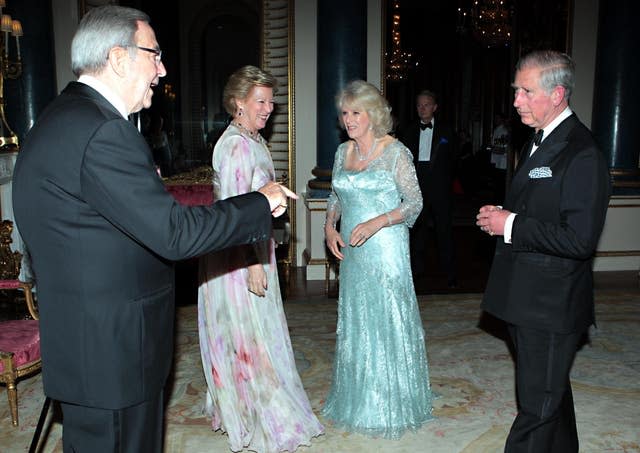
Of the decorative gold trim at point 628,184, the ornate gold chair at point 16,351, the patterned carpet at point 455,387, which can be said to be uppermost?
the decorative gold trim at point 628,184

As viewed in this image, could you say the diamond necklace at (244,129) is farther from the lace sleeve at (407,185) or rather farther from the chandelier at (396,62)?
the chandelier at (396,62)

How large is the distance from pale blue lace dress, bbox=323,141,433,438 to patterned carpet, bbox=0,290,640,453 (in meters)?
0.16

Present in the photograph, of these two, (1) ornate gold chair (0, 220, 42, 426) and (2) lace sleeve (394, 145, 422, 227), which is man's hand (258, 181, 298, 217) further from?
(1) ornate gold chair (0, 220, 42, 426)

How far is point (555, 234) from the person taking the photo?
2295 millimetres

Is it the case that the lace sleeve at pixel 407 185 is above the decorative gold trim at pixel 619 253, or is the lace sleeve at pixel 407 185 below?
above

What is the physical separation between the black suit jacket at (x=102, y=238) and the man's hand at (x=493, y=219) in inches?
41.9

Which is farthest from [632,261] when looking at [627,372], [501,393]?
[501,393]

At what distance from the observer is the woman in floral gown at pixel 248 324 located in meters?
3.01

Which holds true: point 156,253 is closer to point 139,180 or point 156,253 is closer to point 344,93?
point 139,180

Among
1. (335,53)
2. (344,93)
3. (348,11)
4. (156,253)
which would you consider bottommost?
(156,253)

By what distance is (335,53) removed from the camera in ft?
20.7

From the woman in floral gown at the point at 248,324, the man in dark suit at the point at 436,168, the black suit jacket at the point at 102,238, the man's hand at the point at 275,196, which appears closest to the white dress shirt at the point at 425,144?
the man in dark suit at the point at 436,168

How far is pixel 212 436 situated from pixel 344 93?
6.46 ft

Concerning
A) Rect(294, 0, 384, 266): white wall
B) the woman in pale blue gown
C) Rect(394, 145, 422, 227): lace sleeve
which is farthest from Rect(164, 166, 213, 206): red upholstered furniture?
Rect(394, 145, 422, 227): lace sleeve
